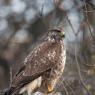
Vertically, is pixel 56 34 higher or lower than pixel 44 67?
higher

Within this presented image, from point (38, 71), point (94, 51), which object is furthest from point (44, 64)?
point (94, 51)

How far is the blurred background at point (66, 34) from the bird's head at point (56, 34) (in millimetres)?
203

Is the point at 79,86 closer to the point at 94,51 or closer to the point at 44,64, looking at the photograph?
the point at 44,64

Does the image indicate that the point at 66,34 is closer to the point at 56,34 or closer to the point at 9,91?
the point at 56,34

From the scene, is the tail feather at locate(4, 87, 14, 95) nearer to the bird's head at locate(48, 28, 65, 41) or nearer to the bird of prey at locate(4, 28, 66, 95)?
the bird of prey at locate(4, 28, 66, 95)

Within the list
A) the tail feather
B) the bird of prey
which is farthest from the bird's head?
the tail feather

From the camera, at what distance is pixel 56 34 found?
12414 millimetres

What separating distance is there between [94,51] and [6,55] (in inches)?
233

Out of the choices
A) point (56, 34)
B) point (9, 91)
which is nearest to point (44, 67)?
point (56, 34)

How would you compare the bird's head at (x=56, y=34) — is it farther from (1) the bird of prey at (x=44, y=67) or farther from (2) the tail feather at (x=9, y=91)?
(2) the tail feather at (x=9, y=91)

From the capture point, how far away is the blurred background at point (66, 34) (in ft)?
41.1

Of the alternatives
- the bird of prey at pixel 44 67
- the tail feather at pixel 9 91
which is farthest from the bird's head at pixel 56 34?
the tail feather at pixel 9 91

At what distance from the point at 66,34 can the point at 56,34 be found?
0.60m

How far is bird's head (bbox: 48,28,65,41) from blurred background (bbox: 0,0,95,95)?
8.0 inches
